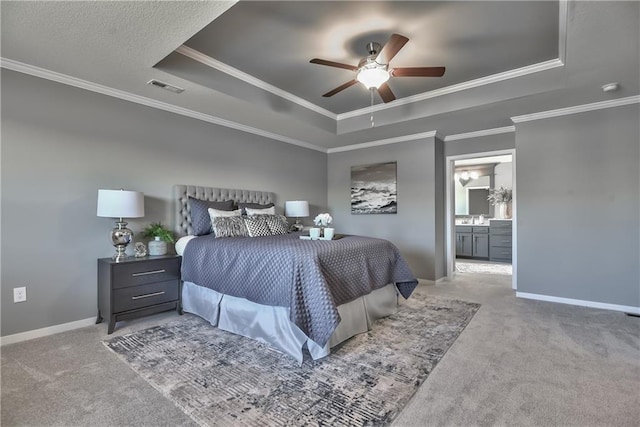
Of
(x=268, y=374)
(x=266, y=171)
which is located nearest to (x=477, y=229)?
(x=266, y=171)

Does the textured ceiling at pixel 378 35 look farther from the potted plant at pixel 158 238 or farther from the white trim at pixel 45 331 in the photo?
the white trim at pixel 45 331

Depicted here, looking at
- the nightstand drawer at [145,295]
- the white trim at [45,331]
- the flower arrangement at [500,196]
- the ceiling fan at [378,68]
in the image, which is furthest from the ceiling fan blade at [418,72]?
the flower arrangement at [500,196]

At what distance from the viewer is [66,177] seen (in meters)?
3.04

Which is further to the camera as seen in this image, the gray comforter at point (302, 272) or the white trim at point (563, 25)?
the gray comforter at point (302, 272)

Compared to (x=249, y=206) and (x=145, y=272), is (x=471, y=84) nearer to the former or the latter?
(x=249, y=206)

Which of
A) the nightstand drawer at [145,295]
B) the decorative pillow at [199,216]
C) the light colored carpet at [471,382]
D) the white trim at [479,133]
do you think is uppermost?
the white trim at [479,133]

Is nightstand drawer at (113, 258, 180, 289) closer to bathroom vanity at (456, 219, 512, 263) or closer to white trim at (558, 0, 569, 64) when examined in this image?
white trim at (558, 0, 569, 64)

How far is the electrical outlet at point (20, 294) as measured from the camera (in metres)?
2.75

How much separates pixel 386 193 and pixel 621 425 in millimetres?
4181

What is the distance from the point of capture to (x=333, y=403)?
183cm

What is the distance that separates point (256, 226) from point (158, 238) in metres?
1.10

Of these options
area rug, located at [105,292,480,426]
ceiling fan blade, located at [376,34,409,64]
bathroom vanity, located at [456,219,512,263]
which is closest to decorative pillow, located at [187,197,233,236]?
area rug, located at [105,292,480,426]

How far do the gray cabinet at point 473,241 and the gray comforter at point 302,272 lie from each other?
4902mm

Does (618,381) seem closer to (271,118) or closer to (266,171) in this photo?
(271,118)
